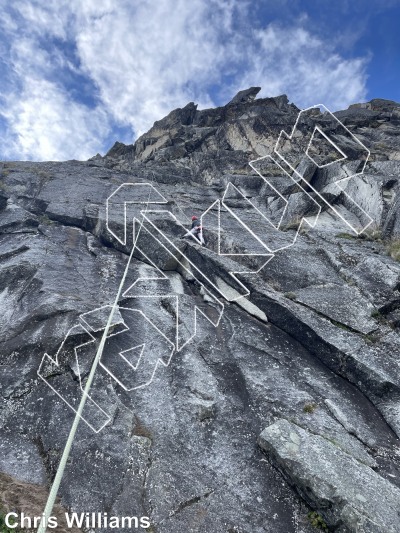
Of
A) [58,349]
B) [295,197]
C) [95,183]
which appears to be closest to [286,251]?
[295,197]

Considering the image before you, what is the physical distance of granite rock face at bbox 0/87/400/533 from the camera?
7.16m

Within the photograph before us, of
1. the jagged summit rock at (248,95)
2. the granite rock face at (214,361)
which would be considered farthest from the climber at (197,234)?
the jagged summit rock at (248,95)

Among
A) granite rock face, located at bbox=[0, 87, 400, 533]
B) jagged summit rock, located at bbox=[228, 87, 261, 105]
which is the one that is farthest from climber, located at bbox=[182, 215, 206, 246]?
jagged summit rock, located at bbox=[228, 87, 261, 105]

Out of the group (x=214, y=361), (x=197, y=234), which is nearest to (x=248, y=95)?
(x=197, y=234)

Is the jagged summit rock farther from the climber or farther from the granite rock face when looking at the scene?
the climber

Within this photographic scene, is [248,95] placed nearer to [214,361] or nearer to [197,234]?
[197,234]

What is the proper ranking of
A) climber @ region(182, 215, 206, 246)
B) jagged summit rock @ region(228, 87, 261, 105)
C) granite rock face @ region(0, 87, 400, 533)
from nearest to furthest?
granite rock face @ region(0, 87, 400, 533) → climber @ region(182, 215, 206, 246) → jagged summit rock @ region(228, 87, 261, 105)

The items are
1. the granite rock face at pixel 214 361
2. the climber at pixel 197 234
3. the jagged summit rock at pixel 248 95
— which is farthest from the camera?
the jagged summit rock at pixel 248 95

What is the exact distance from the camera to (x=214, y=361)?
1057 centimetres

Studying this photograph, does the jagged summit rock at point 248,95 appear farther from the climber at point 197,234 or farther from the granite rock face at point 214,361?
the climber at point 197,234

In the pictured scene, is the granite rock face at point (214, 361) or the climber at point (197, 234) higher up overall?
the climber at point (197, 234)

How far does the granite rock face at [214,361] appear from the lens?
23.5 feet

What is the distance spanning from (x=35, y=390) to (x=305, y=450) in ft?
20.7

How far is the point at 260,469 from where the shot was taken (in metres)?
7.77
